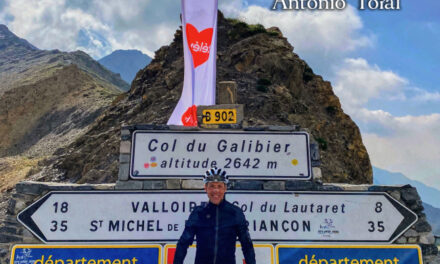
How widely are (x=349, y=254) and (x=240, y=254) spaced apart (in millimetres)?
2033

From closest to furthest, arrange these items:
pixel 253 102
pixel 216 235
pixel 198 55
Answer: pixel 216 235
pixel 198 55
pixel 253 102

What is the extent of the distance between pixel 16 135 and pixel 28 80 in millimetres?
14794

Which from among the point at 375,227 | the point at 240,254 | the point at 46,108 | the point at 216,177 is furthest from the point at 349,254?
the point at 46,108

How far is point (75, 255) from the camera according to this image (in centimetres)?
639

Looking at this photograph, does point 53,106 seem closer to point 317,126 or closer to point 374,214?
point 317,126

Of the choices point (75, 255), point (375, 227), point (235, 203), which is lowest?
point (75, 255)

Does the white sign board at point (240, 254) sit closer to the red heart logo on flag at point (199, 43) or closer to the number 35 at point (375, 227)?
the number 35 at point (375, 227)

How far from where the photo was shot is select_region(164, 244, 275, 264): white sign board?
6430mm

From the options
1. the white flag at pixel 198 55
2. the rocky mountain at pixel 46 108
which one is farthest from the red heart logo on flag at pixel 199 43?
the rocky mountain at pixel 46 108

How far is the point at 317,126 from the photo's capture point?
1046 inches

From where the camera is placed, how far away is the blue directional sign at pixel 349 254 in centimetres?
652

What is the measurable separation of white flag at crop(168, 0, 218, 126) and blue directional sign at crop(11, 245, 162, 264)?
6764 mm

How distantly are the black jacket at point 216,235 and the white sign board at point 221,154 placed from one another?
4.99 ft

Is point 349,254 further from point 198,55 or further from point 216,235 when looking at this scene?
point 198,55
